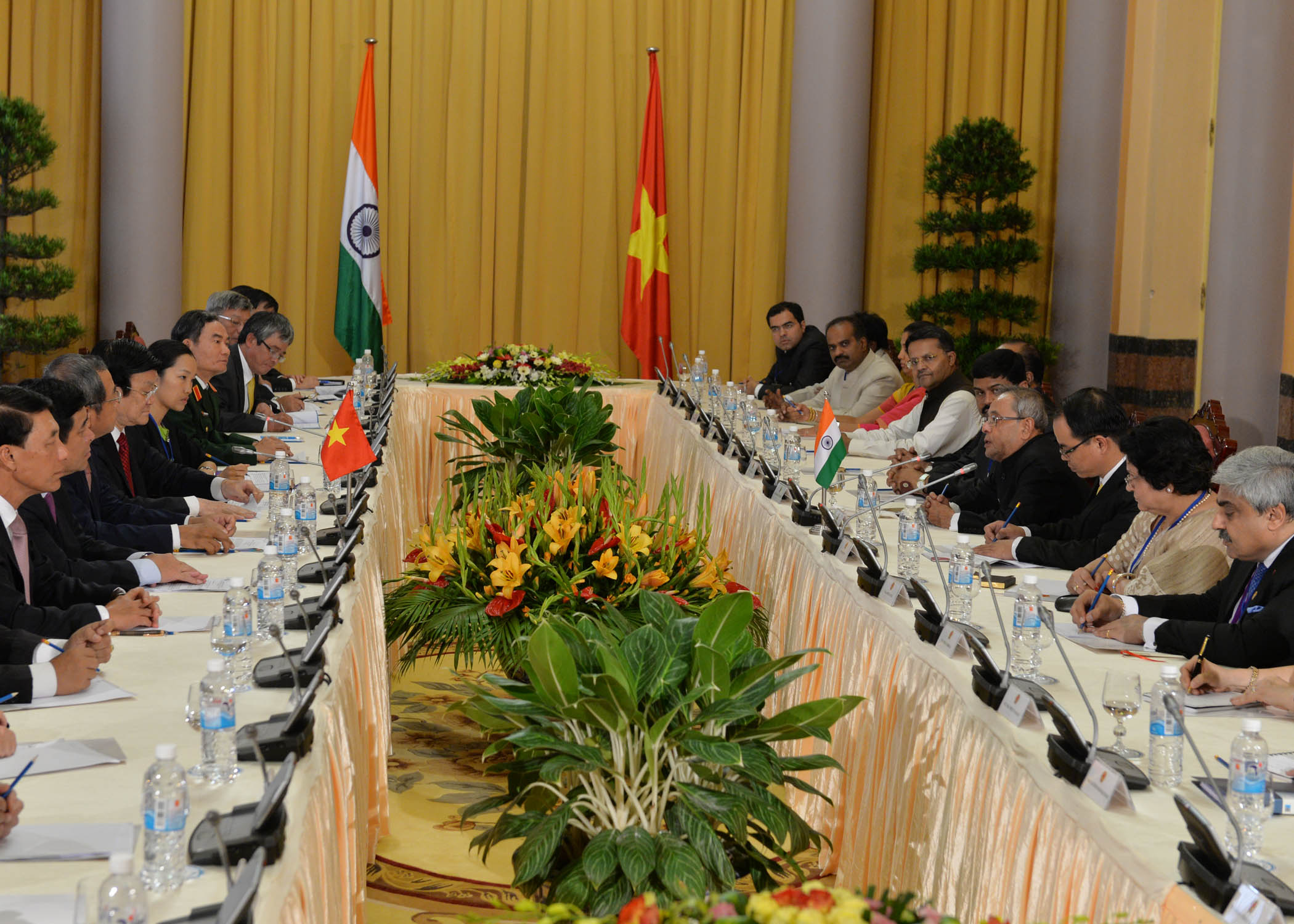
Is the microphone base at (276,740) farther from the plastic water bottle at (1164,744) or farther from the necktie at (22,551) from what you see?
the plastic water bottle at (1164,744)

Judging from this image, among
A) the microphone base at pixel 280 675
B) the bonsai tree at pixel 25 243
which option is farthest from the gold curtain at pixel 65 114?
the microphone base at pixel 280 675

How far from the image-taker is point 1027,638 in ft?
8.10

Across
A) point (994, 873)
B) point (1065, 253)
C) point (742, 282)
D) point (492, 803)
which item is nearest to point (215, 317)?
point (492, 803)

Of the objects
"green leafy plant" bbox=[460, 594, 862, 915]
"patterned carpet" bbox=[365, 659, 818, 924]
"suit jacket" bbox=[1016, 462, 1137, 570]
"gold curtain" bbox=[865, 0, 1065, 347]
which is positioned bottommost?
"patterned carpet" bbox=[365, 659, 818, 924]

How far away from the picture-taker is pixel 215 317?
5.35 metres

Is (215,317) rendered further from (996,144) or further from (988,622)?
(996,144)

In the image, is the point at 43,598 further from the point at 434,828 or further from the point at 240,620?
the point at 434,828

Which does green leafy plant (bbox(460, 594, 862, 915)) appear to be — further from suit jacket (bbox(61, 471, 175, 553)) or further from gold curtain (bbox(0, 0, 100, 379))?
gold curtain (bbox(0, 0, 100, 379))

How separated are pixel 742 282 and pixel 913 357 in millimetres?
3854

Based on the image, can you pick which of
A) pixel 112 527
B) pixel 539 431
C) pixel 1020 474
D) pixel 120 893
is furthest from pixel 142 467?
pixel 120 893

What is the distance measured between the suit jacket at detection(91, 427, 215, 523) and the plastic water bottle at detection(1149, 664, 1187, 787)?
9.35 feet

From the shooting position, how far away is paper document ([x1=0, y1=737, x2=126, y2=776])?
6.26 ft

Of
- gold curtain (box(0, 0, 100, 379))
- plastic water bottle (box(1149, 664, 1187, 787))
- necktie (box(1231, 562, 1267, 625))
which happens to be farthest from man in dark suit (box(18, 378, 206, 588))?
gold curtain (box(0, 0, 100, 379))

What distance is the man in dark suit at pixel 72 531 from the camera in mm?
2971
